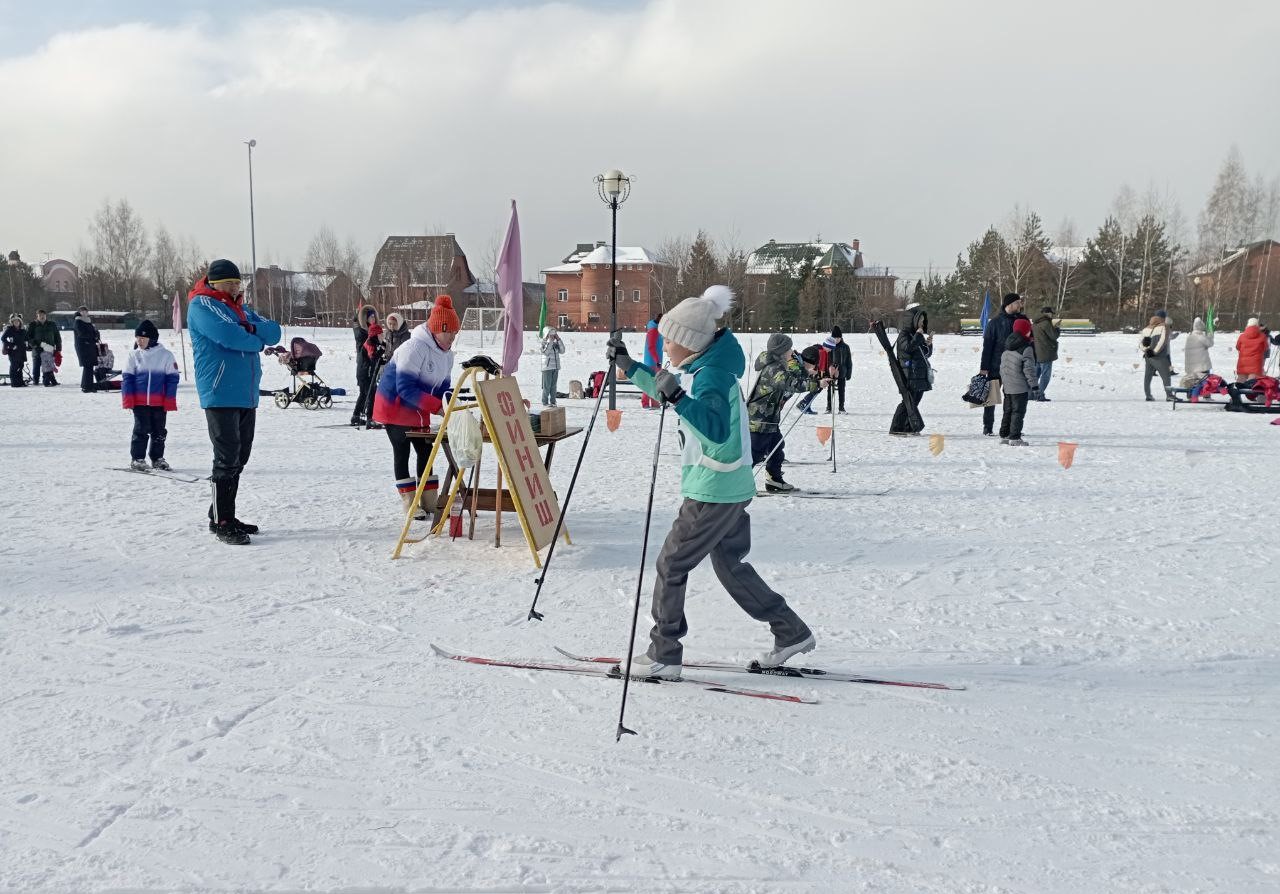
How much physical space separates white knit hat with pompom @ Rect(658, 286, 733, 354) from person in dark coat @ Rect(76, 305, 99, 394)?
63.0 feet

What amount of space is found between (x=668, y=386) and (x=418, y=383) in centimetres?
343

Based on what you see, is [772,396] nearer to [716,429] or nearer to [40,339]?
[716,429]

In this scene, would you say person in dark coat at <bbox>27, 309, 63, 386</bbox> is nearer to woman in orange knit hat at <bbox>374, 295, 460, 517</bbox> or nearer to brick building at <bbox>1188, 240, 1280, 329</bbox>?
woman in orange knit hat at <bbox>374, 295, 460, 517</bbox>

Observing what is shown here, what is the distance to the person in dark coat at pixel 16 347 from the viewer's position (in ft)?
66.8

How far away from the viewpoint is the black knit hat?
604cm

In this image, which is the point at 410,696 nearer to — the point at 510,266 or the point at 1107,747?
the point at 1107,747

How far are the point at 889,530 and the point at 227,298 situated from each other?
5.19 meters


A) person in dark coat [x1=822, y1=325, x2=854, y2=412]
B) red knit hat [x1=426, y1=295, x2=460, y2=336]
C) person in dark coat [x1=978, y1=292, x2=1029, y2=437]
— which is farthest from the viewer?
person in dark coat [x1=822, y1=325, x2=854, y2=412]

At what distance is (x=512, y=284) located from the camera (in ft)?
25.6

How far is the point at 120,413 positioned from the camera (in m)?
15.2

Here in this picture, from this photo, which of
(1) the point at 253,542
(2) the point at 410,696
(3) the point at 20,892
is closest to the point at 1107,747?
(2) the point at 410,696

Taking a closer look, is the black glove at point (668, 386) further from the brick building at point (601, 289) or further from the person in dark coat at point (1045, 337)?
the brick building at point (601, 289)

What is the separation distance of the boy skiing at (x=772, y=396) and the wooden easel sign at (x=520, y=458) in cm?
272

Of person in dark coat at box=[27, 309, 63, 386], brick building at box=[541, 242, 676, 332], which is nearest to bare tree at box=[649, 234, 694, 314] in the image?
brick building at box=[541, 242, 676, 332]
